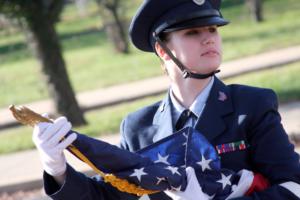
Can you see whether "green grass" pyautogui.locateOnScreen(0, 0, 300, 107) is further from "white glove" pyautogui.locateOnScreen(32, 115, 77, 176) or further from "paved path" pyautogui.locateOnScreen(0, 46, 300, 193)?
"white glove" pyautogui.locateOnScreen(32, 115, 77, 176)

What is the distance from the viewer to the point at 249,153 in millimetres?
2279

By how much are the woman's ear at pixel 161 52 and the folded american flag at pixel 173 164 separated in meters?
0.30

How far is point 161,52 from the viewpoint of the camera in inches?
97.3

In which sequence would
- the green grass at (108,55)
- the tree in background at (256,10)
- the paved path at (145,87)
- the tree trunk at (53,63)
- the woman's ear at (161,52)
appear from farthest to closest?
the tree in background at (256,10), the green grass at (108,55), the paved path at (145,87), the tree trunk at (53,63), the woman's ear at (161,52)

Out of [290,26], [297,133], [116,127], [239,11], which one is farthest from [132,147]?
[239,11]

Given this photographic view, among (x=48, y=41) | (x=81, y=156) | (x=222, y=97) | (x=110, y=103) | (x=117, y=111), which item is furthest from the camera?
(x=110, y=103)

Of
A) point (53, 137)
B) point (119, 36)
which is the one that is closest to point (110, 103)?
point (119, 36)

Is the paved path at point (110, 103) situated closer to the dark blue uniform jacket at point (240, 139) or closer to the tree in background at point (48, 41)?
the tree in background at point (48, 41)

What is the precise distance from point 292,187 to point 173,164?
362 mm

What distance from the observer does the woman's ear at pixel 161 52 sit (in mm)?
2448

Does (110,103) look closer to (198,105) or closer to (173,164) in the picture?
(198,105)

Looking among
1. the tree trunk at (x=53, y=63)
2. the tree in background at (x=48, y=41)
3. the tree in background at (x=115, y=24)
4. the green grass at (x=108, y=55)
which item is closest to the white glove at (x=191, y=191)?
the tree in background at (x=48, y=41)

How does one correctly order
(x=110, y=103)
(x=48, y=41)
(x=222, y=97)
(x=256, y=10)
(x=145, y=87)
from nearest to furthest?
(x=222, y=97)
(x=48, y=41)
(x=110, y=103)
(x=145, y=87)
(x=256, y=10)

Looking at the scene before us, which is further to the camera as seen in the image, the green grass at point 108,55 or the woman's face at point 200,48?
the green grass at point 108,55
